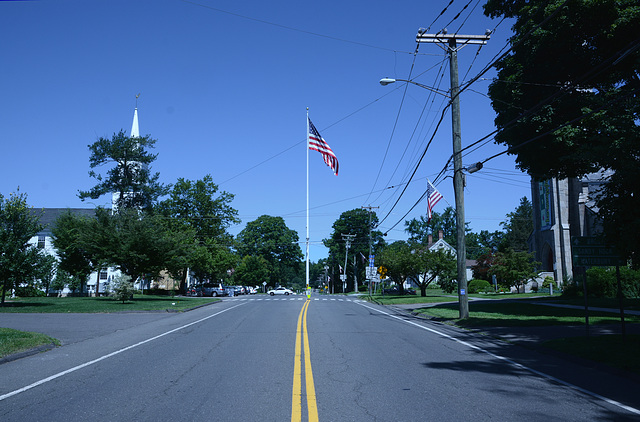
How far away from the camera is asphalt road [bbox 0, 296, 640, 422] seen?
6098 millimetres

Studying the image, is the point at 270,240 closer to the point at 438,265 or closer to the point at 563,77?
the point at 438,265

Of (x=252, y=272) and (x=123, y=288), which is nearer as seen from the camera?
(x=123, y=288)

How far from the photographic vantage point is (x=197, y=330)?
639 inches

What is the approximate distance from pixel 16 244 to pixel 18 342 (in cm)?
1646

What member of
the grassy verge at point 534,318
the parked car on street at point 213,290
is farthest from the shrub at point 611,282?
the parked car on street at point 213,290

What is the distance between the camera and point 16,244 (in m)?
25.9

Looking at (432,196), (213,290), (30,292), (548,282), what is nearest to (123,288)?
(432,196)

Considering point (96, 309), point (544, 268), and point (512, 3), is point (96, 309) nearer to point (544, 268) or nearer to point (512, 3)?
point (512, 3)

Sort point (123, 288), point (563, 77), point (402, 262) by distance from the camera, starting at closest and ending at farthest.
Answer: point (563, 77) → point (123, 288) → point (402, 262)

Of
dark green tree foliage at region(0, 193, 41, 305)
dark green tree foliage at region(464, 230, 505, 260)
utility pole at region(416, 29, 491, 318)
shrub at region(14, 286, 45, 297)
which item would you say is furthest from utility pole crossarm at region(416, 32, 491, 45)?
dark green tree foliage at region(464, 230, 505, 260)

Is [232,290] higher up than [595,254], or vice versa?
[595,254]

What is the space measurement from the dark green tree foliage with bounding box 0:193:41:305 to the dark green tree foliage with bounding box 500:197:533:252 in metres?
82.6

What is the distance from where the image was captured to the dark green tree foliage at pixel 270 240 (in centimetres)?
9194

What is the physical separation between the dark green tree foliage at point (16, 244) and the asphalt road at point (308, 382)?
15002mm
